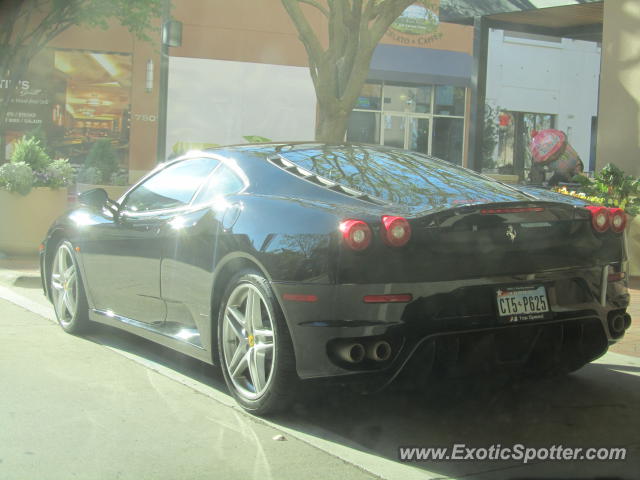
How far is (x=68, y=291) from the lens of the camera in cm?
693

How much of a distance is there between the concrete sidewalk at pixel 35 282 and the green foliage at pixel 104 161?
8.25m

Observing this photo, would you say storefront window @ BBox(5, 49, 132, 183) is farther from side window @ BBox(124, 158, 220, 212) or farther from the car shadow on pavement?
the car shadow on pavement

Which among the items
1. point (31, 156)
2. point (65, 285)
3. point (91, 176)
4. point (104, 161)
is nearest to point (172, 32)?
point (31, 156)

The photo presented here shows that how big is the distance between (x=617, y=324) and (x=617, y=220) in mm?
565

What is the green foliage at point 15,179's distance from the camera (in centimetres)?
1208

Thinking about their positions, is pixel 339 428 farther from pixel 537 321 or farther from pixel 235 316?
pixel 537 321

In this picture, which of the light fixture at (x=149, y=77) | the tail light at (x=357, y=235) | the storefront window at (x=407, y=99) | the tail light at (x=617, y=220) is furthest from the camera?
the storefront window at (x=407, y=99)

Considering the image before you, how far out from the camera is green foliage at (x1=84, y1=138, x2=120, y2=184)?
788 inches

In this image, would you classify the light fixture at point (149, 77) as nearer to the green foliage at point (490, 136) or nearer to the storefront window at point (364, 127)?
the storefront window at point (364, 127)

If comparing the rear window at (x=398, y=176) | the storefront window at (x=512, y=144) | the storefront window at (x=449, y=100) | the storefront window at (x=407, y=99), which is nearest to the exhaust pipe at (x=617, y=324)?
the rear window at (x=398, y=176)

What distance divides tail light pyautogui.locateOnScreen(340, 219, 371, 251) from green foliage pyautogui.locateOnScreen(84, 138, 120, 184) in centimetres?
1622

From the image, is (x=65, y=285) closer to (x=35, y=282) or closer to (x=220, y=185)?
(x=220, y=185)

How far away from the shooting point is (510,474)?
3922 millimetres

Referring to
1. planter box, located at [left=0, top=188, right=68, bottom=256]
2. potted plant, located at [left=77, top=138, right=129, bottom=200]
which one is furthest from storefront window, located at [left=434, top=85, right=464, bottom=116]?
planter box, located at [left=0, top=188, right=68, bottom=256]
